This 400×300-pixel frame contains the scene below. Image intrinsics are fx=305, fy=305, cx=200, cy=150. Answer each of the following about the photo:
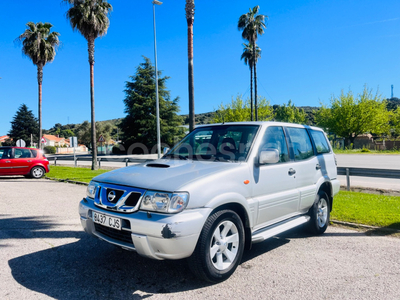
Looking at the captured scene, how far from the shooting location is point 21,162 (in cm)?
1503

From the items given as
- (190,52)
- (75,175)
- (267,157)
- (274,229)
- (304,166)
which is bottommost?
(75,175)

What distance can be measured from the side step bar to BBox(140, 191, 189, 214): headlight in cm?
118

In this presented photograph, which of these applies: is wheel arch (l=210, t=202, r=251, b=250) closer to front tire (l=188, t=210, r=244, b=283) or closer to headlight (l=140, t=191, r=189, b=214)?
front tire (l=188, t=210, r=244, b=283)

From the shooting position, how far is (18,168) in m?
15.0

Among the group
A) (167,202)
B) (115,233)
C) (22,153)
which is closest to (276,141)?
(167,202)

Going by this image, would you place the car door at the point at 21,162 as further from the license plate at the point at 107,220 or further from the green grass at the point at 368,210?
the green grass at the point at 368,210

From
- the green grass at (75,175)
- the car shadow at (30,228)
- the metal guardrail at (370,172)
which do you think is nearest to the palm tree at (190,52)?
the green grass at (75,175)

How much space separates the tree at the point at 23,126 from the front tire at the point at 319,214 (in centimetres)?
8028

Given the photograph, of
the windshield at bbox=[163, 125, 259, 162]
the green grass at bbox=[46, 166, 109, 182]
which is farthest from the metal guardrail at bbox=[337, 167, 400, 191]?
the green grass at bbox=[46, 166, 109, 182]

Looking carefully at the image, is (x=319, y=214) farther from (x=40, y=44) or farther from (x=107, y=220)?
(x=40, y=44)

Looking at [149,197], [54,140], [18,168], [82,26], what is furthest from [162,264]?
[54,140]

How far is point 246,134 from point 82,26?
19.1 m

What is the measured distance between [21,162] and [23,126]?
224ft

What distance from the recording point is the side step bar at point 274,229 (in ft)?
12.2
